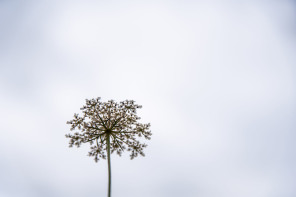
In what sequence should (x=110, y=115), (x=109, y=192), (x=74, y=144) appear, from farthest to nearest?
(x=110, y=115) → (x=74, y=144) → (x=109, y=192)

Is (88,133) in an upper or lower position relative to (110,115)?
lower

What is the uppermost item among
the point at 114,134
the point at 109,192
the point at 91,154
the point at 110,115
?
the point at 110,115

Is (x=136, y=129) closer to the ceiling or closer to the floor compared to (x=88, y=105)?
closer to the floor

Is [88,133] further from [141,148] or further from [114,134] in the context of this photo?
[141,148]

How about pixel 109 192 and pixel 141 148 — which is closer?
pixel 109 192

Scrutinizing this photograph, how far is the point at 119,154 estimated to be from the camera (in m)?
9.95

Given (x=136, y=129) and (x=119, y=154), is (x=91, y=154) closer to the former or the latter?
(x=119, y=154)

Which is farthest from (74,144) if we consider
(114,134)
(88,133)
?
(114,134)

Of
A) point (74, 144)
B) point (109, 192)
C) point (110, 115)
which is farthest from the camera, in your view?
point (110, 115)

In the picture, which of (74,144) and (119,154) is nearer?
(74,144)

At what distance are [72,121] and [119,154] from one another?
240 centimetres

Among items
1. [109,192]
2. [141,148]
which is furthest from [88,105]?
[109,192]

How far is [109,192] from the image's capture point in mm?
6934

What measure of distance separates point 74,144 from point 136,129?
2.51 meters
